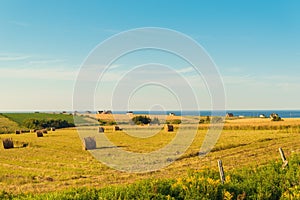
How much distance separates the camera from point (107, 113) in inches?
3214

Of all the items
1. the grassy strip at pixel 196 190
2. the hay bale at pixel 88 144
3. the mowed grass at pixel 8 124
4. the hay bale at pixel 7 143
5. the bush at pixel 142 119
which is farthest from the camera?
the mowed grass at pixel 8 124

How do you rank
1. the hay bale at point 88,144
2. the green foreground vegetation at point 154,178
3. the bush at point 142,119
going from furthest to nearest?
the bush at point 142,119, the hay bale at point 88,144, the green foreground vegetation at point 154,178

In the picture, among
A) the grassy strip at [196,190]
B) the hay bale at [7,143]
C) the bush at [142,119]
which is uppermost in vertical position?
the bush at [142,119]

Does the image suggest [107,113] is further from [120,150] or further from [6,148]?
[120,150]

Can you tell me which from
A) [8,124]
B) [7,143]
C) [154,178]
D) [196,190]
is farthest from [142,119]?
[196,190]

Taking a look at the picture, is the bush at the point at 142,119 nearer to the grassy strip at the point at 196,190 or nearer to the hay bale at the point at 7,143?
the hay bale at the point at 7,143

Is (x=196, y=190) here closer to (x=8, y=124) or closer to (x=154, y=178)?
(x=154, y=178)

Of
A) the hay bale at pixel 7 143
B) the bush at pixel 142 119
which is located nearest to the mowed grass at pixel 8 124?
the bush at pixel 142 119

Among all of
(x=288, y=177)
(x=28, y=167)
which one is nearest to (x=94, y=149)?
(x=28, y=167)

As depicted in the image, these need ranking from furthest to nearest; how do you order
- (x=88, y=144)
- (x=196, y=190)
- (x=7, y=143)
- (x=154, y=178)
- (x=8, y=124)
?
(x=8, y=124) < (x=7, y=143) < (x=88, y=144) < (x=154, y=178) < (x=196, y=190)

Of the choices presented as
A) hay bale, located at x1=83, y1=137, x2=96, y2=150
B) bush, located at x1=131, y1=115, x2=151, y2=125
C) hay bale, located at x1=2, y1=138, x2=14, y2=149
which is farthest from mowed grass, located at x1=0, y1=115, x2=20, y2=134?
hay bale, located at x1=83, y1=137, x2=96, y2=150

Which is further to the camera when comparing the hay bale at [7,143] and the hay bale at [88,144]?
the hay bale at [7,143]

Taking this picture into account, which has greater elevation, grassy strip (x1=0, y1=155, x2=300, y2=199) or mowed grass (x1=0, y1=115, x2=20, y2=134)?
grassy strip (x1=0, y1=155, x2=300, y2=199)

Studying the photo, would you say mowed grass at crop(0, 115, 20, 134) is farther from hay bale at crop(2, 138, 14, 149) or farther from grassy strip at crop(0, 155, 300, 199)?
grassy strip at crop(0, 155, 300, 199)
